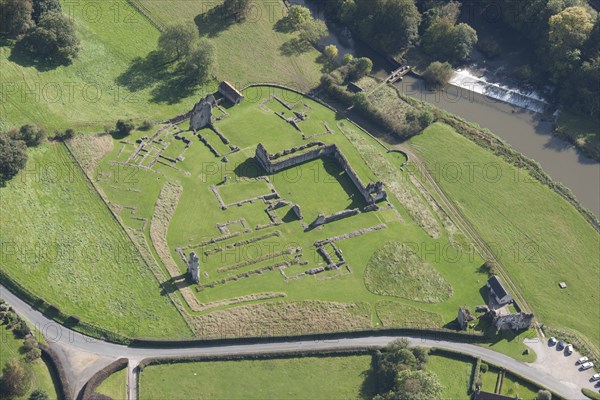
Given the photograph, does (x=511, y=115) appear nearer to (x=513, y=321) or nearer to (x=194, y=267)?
(x=513, y=321)

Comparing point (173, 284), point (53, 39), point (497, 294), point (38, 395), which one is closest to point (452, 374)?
point (497, 294)

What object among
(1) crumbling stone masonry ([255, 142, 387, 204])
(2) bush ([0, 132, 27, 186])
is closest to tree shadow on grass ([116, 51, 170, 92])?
(2) bush ([0, 132, 27, 186])

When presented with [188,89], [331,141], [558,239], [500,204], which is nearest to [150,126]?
[188,89]

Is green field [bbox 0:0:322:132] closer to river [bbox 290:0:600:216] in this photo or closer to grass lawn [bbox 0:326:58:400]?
river [bbox 290:0:600:216]

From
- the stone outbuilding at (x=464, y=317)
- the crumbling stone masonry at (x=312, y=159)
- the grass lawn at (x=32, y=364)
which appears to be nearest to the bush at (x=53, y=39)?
the crumbling stone masonry at (x=312, y=159)

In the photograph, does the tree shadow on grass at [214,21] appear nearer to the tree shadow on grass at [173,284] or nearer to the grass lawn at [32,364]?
the tree shadow on grass at [173,284]

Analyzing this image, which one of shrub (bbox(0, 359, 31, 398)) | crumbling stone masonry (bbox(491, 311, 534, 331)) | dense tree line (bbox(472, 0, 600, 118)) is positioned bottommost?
shrub (bbox(0, 359, 31, 398))

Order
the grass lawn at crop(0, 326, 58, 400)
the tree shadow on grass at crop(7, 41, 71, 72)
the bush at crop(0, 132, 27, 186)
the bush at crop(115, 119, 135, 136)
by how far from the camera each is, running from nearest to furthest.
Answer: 1. the grass lawn at crop(0, 326, 58, 400)
2. the bush at crop(0, 132, 27, 186)
3. the bush at crop(115, 119, 135, 136)
4. the tree shadow on grass at crop(7, 41, 71, 72)
